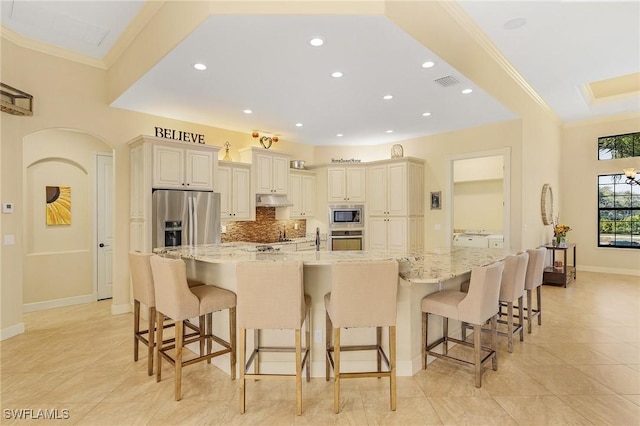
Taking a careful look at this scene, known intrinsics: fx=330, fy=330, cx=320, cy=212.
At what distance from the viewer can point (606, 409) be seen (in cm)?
238

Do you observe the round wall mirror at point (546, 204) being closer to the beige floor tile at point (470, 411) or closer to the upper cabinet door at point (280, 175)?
the upper cabinet door at point (280, 175)

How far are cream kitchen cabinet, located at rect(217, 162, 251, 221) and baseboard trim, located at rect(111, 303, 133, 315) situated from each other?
72.9 inches

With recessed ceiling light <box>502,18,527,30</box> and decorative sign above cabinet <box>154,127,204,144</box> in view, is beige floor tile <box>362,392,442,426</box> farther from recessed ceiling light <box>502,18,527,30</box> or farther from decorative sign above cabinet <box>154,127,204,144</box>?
decorative sign above cabinet <box>154,127,204,144</box>

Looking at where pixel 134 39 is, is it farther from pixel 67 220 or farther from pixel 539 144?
pixel 539 144

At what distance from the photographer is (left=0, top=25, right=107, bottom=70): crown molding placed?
12.4 feet

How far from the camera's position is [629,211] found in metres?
7.15

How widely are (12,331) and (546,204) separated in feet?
28.8

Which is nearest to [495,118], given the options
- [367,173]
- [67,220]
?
[367,173]

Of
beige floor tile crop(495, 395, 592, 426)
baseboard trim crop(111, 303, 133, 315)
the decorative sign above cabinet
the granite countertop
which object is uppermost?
the decorative sign above cabinet

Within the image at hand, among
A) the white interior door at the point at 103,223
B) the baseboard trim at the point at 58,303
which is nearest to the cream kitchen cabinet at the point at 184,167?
the white interior door at the point at 103,223

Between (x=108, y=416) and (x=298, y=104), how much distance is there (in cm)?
389

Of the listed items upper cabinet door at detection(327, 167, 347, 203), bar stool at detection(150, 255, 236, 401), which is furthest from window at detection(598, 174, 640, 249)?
bar stool at detection(150, 255, 236, 401)

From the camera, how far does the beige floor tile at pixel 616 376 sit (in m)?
2.65

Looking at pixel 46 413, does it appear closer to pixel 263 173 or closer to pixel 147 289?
pixel 147 289
